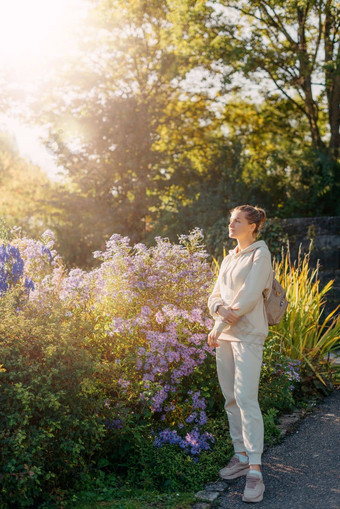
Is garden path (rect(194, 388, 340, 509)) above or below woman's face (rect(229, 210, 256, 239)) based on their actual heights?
below

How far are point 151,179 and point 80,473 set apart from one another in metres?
12.0

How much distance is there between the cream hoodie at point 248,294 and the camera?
3.59 metres

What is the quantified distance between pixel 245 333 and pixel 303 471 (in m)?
1.20

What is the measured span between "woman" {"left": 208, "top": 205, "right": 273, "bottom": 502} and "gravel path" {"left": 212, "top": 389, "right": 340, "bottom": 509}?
14 cm

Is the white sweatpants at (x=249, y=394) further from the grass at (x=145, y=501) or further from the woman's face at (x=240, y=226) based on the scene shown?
the woman's face at (x=240, y=226)

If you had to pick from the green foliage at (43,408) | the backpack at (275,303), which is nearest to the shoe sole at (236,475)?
the green foliage at (43,408)

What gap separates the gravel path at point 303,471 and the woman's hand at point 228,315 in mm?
1142

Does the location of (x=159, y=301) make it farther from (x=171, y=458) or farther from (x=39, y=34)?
(x=39, y=34)

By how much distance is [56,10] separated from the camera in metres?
15.9

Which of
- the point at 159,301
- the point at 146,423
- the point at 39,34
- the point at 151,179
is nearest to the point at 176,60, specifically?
the point at 151,179

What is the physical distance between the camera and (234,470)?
389 centimetres

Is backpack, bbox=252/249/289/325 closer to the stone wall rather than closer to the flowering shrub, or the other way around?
the flowering shrub

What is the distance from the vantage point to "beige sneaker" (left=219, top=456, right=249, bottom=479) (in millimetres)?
3881

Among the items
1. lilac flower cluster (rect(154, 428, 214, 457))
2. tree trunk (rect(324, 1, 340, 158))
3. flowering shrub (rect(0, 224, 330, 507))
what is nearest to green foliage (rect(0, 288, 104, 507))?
flowering shrub (rect(0, 224, 330, 507))
